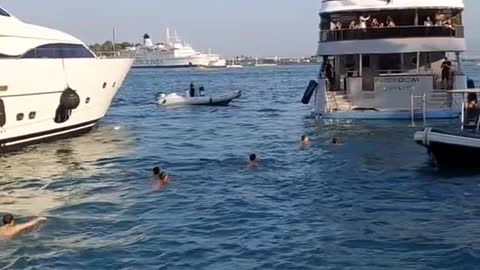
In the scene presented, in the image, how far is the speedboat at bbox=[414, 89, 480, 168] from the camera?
67.3 feet

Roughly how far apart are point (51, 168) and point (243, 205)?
8912 mm

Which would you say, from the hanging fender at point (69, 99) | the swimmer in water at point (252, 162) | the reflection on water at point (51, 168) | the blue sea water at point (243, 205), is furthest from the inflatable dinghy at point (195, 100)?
the swimmer in water at point (252, 162)

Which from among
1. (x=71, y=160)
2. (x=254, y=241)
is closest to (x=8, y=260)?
(x=254, y=241)

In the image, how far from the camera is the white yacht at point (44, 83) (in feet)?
89.2

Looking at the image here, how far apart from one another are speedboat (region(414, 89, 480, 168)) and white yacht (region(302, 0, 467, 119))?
12530 millimetres

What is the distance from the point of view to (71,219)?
16594 millimetres

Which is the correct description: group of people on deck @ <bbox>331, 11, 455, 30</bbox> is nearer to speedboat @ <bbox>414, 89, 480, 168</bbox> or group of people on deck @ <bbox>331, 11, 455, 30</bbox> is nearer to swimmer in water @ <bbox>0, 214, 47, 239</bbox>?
speedboat @ <bbox>414, 89, 480, 168</bbox>

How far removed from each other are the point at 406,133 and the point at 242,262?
19.3 meters

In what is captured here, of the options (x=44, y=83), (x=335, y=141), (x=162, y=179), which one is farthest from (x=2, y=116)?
(x=335, y=141)

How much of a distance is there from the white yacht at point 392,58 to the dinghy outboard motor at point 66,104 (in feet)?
40.0

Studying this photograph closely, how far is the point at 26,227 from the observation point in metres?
15.3

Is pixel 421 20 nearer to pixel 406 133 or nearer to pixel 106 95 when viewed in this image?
pixel 406 133

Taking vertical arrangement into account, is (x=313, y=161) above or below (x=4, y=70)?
below

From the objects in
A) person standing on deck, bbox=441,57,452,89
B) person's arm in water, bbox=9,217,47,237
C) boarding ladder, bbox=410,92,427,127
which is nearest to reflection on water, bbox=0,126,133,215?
person's arm in water, bbox=9,217,47,237
